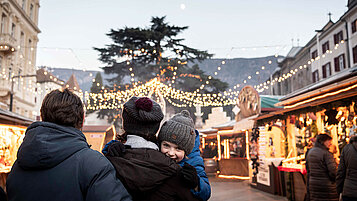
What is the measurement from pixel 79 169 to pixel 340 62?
101 feet

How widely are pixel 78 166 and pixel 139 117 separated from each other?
49cm

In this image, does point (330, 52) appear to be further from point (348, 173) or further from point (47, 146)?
point (47, 146)

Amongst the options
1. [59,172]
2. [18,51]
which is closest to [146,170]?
[59,172]

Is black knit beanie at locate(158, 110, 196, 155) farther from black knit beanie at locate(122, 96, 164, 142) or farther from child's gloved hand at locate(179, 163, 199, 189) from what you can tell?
child's gloved hand at locate(179, 163, 199, 189)

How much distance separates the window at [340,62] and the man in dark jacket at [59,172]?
29.9 meters

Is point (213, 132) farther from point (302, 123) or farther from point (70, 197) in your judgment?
point (70, 197)

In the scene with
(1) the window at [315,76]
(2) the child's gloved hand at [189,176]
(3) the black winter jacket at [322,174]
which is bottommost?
(3) the black winter jacket at [322,174]

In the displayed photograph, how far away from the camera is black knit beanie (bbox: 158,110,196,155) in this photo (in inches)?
84.3

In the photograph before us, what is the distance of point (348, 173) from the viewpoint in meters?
5.05

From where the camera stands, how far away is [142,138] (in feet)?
6.52

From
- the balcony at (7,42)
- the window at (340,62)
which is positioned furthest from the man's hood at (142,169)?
the window at (340,62)

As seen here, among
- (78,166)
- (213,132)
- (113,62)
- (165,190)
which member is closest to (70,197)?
(78,166)

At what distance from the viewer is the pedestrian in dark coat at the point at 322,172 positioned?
6066mm

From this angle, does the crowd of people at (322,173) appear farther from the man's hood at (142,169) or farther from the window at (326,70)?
the window at (326,70)
